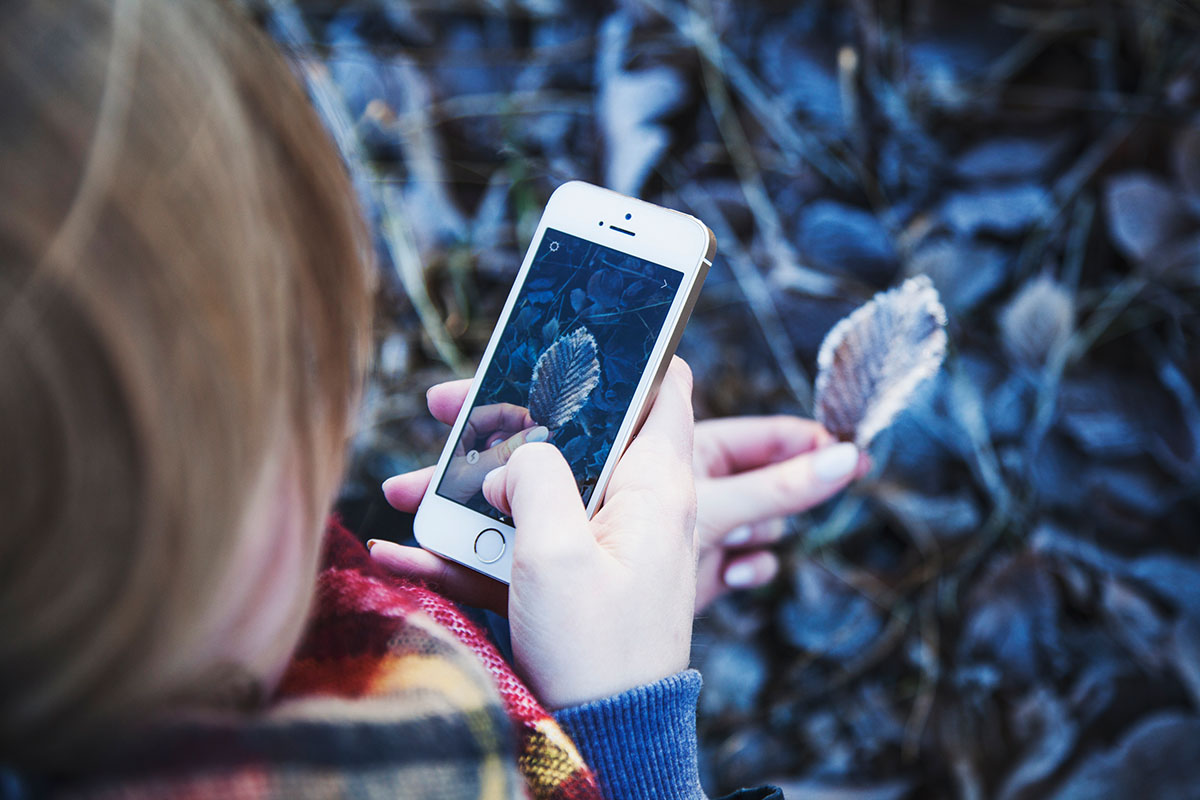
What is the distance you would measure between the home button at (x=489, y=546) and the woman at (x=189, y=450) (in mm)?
109

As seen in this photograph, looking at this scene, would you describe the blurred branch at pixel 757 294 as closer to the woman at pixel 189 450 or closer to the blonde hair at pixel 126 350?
the woman at pixel 189 450

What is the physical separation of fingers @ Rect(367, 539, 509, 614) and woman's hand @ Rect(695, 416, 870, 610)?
154mm

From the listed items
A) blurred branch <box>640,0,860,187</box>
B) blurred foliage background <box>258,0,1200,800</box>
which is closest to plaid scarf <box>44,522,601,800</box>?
blurred foliage background <box>258,0,1200,800</box>

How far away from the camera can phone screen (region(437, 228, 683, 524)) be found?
452 mm

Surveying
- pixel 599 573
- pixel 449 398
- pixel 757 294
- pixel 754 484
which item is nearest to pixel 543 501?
pixel 599 573

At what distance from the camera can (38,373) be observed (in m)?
0.19

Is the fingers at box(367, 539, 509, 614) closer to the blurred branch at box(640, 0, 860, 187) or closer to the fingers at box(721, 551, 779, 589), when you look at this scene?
the fingers at box(721, 551, 779, 589)

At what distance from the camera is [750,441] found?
2.11ft

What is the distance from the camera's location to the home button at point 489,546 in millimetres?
456

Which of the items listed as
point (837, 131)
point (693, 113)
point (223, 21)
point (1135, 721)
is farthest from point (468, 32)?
point (1135, 721)

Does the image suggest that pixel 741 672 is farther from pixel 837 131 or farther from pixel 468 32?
pixel 468 32

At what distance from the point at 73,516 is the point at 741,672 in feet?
2.07

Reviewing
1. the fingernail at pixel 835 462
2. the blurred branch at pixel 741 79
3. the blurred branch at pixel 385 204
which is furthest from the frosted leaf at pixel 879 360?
the blurred branch at pixel 385 204

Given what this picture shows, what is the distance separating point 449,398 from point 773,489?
25 cm
